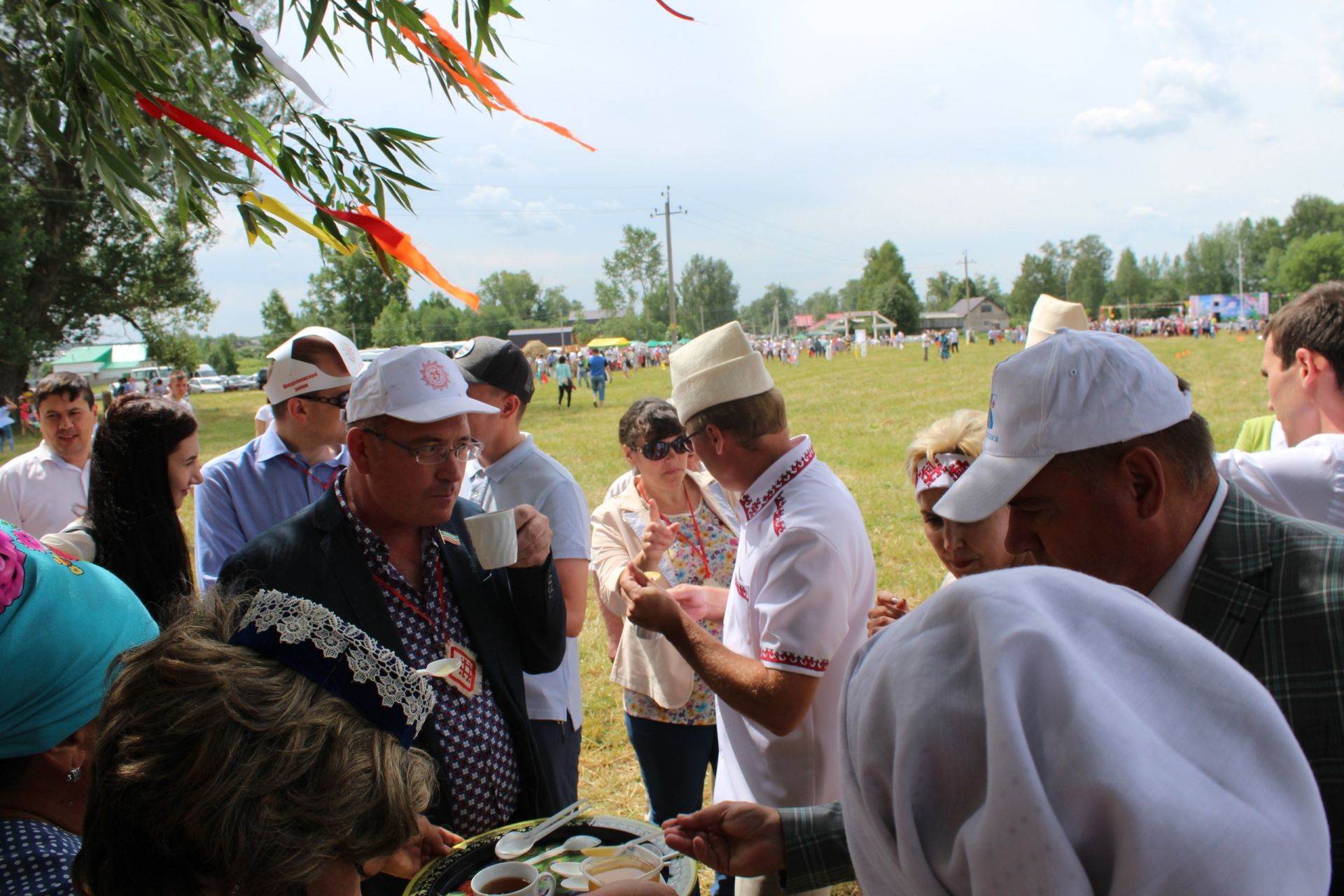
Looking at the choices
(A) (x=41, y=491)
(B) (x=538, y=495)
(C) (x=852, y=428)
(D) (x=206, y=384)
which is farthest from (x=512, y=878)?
(D) (x=206, y=384)

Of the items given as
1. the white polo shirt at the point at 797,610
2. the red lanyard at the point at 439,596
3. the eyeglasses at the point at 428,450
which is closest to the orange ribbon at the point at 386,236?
the eyeglasses at the point at 428,450

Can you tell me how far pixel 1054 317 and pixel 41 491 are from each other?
5.94 meters

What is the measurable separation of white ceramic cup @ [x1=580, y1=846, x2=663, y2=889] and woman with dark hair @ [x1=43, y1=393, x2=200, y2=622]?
2009 mm

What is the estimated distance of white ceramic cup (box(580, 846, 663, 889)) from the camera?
179cm

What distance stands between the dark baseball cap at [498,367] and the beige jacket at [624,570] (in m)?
0.63

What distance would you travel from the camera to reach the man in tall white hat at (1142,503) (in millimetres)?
1397

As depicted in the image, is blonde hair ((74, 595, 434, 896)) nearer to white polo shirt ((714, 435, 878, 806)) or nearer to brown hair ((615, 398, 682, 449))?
white polo shirt ((714, 435, 878, 806))

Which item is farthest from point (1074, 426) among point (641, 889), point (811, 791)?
point (811, 791)

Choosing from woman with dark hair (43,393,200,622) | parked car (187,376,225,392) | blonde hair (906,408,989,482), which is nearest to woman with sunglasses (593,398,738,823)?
blonde hair (906,408,989,482)

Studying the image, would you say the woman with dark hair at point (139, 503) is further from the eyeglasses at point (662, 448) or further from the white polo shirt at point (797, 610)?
the white polo shirt at point (797, 610)

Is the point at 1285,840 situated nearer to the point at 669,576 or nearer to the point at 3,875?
the point at 3,875

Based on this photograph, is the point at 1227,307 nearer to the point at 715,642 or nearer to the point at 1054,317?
the point at 1054,317

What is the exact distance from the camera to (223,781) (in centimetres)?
120

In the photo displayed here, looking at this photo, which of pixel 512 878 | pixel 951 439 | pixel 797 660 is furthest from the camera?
pixel 951 439
